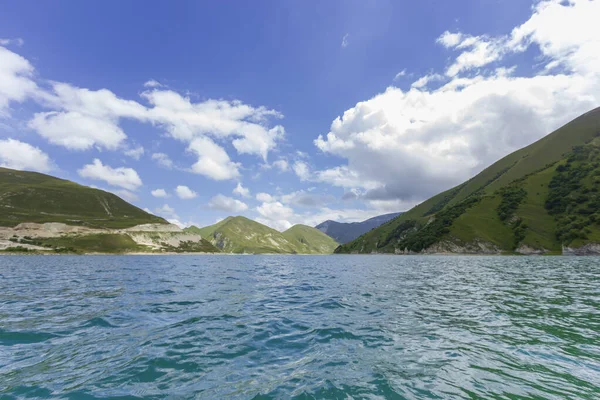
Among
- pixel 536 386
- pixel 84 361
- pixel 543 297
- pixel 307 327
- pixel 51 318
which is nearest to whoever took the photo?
pixel 536 386

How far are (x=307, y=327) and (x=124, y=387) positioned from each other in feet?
30.7

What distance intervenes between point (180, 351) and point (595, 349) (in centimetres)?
1684

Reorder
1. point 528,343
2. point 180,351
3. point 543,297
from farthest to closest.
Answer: point 543,297, point 528,343, point 180,351

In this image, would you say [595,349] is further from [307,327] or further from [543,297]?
[543,297]

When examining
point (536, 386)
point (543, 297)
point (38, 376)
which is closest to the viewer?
point (536, 386)

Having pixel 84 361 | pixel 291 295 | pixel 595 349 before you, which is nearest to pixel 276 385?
pixel 84 361

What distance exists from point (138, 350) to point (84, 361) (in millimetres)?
1789

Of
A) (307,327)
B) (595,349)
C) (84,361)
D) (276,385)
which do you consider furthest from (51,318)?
(595,349)

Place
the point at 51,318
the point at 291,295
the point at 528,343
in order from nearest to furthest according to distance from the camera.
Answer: the point at 528,343 → the point at 51,318 → the point at 291,295

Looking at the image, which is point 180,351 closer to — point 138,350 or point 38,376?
point 138,350

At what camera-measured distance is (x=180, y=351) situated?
459 inches

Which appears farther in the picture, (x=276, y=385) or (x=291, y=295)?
(x=291, y=295)

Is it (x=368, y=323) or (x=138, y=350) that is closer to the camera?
(x=138, y=350)

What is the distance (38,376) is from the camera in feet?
30.1
